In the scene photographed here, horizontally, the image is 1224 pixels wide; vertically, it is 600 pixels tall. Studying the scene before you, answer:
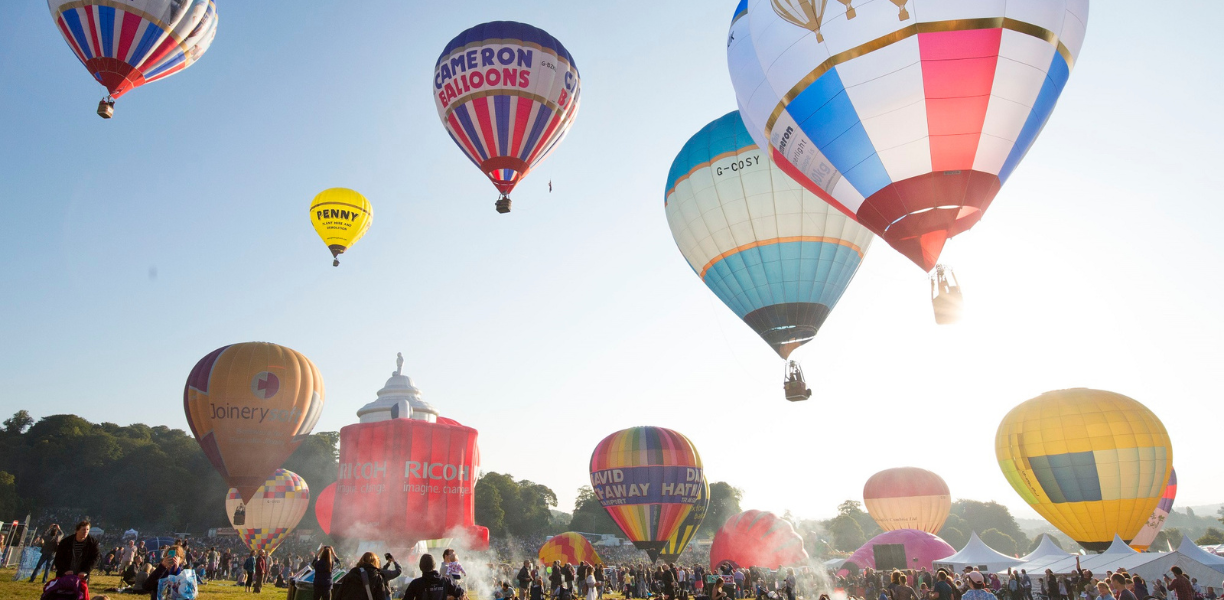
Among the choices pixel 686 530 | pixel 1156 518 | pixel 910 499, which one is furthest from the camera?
pixel 910 499

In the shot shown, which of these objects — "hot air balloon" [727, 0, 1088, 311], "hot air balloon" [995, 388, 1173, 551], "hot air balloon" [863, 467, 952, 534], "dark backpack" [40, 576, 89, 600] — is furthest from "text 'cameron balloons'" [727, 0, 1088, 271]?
"hot air balloon" [863, 467, 952, 534]

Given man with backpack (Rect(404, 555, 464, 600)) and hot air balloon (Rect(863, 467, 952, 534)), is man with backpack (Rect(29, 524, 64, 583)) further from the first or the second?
hot air balloon (Rect(863, 467, 952, 534))

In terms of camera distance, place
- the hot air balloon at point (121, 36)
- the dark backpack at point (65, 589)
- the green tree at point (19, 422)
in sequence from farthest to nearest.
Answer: the green tree at point (19, 422) → the hot air balloon at point (121, 36) → the dark backpack at point (65, 589)

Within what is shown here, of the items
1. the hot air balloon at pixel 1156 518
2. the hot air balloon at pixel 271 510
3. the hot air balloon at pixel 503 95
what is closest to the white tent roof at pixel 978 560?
the hot air balloon at pixel 1156 518

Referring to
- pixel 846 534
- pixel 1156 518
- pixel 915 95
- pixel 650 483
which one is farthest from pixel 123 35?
pixel 846 534

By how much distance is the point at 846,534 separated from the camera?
8181 cm

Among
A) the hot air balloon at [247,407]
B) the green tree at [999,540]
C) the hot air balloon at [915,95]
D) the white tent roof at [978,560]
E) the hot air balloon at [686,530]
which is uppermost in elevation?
the hot air balloon at [915,95]

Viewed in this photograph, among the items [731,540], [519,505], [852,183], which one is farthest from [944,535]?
[852,183]

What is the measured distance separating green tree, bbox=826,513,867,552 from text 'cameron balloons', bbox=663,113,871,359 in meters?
71.9

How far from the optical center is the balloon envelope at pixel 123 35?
57.0 feet

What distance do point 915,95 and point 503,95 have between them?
11170 mm

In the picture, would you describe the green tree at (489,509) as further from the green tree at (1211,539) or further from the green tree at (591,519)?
the green tree at (1211,539)

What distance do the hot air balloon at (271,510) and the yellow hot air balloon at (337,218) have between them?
410 inches

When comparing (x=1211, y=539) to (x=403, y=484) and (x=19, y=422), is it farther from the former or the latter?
(x=19, y=422)
